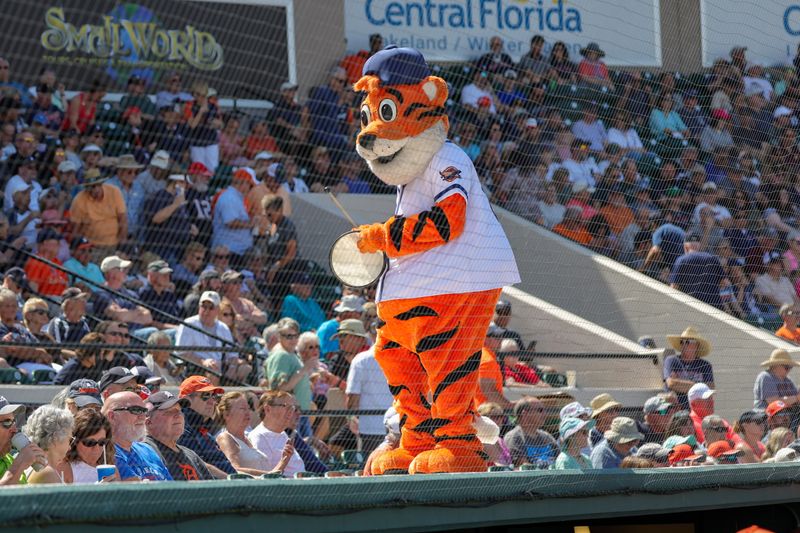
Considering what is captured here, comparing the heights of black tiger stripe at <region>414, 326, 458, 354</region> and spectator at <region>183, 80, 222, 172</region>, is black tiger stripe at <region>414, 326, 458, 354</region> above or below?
below

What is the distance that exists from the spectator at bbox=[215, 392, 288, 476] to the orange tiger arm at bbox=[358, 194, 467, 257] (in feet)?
4.03

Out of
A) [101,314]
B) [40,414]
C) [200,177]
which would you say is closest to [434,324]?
[40,414]

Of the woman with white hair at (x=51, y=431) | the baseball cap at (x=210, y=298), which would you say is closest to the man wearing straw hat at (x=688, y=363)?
the baseball cap at (x=210, y=298)

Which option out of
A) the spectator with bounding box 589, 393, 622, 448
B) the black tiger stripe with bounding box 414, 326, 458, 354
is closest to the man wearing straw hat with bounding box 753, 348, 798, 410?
the spectator with bounding box 589, 393, 622, 448

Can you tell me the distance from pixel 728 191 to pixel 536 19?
251 cm

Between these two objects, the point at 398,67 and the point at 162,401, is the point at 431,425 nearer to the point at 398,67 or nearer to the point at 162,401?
the point at 162,401

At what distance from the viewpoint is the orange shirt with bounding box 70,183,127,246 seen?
25.2ft

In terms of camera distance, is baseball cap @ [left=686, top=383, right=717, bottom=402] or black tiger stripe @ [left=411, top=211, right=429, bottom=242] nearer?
black tiger stripe @ [left=411, top=211, right=429, bottom=242]

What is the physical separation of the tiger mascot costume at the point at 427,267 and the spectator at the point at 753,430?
235 centimetres

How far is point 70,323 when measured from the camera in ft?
22.4

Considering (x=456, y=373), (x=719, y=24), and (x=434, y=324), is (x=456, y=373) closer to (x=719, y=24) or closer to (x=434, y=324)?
(x=434, y=324)

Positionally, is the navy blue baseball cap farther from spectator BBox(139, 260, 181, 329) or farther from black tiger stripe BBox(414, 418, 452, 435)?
spectator BBox(139, 260, 181, 329)

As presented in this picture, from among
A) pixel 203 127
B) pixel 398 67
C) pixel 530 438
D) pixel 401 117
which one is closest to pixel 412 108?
pixel 401 117

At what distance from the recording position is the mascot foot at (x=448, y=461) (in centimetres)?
464
